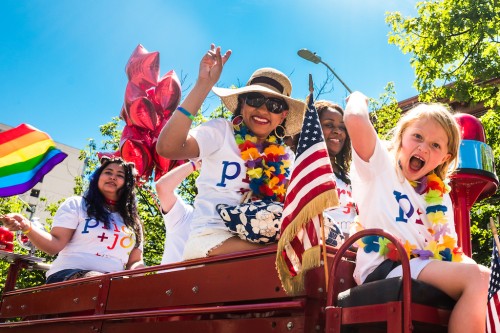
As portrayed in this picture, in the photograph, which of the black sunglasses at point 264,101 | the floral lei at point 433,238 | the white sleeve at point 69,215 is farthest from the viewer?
the white sleeve at point 69,215

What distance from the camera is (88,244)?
4.54 meters

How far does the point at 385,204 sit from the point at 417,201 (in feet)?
0.92

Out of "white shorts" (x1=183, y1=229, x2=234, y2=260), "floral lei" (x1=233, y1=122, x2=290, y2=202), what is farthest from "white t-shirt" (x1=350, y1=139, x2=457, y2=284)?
"white shorts" (x1=183, y1=229, x2=234, y2=260)

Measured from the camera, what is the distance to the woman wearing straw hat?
315cm

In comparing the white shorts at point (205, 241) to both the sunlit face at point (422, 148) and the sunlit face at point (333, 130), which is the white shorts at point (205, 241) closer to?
the sunlit face at point (422, 148)

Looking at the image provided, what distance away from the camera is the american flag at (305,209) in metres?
2.40

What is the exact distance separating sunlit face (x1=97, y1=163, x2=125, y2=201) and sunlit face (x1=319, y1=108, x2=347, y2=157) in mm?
2082

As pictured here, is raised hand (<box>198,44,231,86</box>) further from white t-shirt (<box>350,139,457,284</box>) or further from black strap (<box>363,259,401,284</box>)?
black strap (<box>363,259,401,284</box>)

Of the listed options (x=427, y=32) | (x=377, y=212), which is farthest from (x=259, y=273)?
(x=427, y=32)

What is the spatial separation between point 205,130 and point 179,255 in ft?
5.17

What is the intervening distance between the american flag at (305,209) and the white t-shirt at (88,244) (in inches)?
95.5

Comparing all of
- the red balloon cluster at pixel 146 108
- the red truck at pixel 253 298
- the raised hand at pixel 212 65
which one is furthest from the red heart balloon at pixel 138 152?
the raised hand at pixel 212 65

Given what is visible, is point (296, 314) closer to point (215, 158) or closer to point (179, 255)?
point (215, 158)

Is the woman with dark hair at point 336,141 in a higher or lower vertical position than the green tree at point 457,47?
lower
